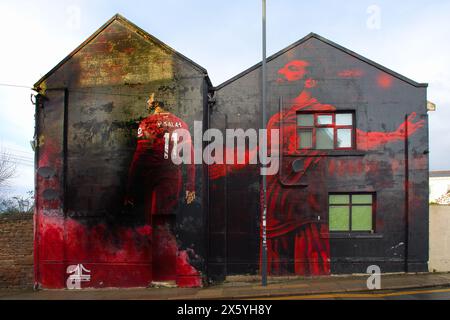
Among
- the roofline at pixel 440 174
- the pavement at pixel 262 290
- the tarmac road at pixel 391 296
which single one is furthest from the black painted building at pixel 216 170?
the roofline at pixel 440 174

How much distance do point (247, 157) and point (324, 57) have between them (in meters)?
4.40

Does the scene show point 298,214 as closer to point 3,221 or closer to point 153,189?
point 153,189

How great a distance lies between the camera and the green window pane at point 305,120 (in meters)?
13.3

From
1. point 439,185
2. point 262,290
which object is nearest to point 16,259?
point 262,290

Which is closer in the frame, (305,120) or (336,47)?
(336,47)

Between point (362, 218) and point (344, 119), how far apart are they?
3455 mm

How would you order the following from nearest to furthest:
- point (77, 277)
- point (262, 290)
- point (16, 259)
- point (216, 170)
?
point (262, 290) < point (77, 277) < point (16, 259) < point (216, 170)

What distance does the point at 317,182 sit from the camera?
1298 cm

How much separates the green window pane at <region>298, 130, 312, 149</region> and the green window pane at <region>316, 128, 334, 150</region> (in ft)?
0.90

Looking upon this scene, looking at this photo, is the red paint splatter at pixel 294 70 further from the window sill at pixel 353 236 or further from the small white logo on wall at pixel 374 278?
the small white logo on wall at pixel 374 278

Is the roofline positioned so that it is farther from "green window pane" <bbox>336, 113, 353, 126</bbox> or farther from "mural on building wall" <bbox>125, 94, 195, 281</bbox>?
"mural on building wall" <bbox>125, 94, 195, 281</bbox>

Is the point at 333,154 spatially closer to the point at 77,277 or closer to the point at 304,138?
the point at 304,138

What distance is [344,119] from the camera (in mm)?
13305

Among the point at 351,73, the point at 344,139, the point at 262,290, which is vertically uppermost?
the point at 351,73
